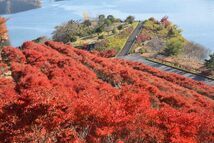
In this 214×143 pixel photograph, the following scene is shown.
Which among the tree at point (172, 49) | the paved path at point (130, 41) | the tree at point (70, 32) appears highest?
the tree at point (172, 49)

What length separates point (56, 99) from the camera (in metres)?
25.3

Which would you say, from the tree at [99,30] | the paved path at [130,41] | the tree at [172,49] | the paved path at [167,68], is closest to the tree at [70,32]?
the tree at [99,30]

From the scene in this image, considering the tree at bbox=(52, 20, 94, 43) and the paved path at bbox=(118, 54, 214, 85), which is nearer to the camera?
the paved path at bbox=(118, 54, 214, 85)

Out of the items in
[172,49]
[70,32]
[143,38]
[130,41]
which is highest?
[172,49]

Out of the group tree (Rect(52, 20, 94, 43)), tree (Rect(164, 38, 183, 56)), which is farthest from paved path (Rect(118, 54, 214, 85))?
tree (Rect(52, 20, 94, 43))

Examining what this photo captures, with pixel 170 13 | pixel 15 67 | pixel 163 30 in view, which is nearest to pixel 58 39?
pixel 163 30

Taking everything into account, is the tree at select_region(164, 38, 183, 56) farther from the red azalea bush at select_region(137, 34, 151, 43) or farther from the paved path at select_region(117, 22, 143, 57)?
the red azalea bush at select_region(137, 34, 151, 43)

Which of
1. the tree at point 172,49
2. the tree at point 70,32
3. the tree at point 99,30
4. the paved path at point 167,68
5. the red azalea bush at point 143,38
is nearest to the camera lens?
the paved path at point 167,68

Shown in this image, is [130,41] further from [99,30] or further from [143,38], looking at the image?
[99,30]

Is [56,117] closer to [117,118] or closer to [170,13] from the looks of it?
[117,118]

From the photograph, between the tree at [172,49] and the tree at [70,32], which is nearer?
the tree at [172,49]

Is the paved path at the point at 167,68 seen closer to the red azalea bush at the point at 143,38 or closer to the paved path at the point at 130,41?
the paved path at the point at 130,41

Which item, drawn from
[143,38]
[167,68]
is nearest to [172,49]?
[167,68]

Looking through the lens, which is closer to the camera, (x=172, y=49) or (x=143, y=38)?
(x=172, y=49)
